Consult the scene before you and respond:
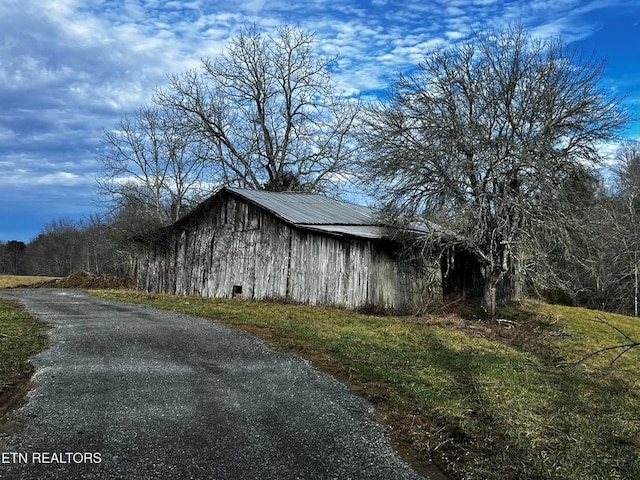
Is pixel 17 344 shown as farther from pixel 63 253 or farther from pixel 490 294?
pixel 63 253

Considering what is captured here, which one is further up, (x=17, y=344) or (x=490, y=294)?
(x=490, y=294)

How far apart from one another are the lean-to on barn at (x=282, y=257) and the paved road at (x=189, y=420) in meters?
8.89

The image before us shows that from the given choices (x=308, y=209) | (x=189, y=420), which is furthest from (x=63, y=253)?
(x=189, y=420)

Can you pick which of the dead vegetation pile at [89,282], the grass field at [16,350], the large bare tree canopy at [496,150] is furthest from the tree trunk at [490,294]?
the dead vegetation pile at [89,282]

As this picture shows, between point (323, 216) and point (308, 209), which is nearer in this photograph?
point (323, 216)

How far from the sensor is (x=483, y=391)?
7.34m

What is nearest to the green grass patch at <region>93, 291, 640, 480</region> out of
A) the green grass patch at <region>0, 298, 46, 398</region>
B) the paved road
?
the paved road

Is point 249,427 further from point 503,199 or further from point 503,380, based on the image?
point 503,199

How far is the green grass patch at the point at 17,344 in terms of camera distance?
703 cm

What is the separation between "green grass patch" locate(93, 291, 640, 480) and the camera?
16.6 feet

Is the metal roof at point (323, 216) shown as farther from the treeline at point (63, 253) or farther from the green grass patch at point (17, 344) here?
the treeline at point (63, 253)

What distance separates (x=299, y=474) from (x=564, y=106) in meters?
16.0

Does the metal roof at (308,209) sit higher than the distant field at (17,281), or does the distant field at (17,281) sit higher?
the metal roof at (308,209)

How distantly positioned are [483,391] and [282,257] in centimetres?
1247
